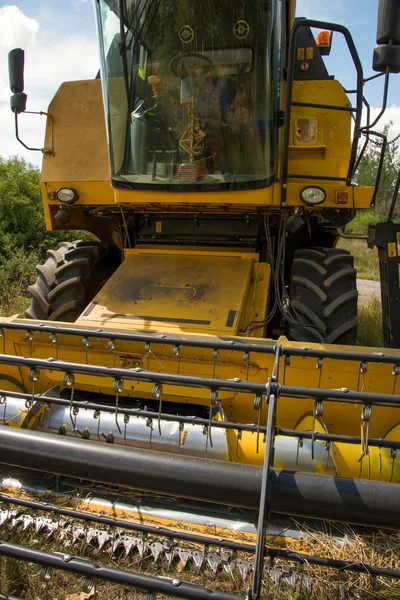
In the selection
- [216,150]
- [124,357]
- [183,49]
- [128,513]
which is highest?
[183,49]

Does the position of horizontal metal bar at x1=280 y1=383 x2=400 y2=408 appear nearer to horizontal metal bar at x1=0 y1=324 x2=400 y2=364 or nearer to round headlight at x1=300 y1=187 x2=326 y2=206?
horizontal metal bar at x1=0 y1=324 x2=400 y2=364

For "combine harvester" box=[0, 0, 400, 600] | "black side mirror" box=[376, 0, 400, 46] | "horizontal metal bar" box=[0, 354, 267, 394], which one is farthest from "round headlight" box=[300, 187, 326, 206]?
"horizontal metal bar" box=[0, 354, 267, 394]

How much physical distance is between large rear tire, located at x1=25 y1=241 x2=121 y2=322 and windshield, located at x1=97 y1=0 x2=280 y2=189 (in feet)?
2.65

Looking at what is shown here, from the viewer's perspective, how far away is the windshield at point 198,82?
122 inches

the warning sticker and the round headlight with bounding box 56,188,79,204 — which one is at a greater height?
the round headlight with bounding box 56,188,79,204

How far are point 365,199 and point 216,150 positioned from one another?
3.73ft

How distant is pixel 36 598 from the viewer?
5.72 feet

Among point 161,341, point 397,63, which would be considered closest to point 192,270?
point 161,341

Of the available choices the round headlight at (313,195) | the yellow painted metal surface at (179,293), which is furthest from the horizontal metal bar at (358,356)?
the round headlight at (313,195)

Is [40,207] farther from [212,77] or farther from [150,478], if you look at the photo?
[150,478]

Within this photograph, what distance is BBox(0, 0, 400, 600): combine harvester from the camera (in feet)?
4.62

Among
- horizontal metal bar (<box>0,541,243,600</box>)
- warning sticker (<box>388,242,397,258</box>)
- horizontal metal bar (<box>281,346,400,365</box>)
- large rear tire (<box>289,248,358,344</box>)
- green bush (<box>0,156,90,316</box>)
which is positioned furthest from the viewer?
green bush (<box>0,156,90,316</box>)

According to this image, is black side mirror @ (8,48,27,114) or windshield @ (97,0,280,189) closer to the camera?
windshield @ (97,0,280,189)

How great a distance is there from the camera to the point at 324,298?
304 centimetres
